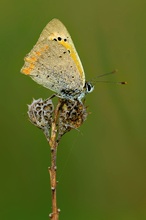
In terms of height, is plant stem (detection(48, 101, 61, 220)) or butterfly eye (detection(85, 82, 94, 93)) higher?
butterfly eye (detection(85, 82, 94, 93))

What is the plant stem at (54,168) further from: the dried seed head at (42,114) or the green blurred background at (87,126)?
the green blurred background at (87,126)

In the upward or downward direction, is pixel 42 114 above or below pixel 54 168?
above

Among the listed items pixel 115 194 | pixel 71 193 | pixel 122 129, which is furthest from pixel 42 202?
pixel 122 129

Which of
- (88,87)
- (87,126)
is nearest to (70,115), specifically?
(88,87)

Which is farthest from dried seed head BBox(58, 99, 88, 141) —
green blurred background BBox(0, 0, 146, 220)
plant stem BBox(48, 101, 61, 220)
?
green blurred background BBox(0, 0, 146, 220)

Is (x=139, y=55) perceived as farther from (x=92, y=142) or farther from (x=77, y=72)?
(x=77, y=72)

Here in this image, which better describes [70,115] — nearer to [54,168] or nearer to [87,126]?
[54,168]

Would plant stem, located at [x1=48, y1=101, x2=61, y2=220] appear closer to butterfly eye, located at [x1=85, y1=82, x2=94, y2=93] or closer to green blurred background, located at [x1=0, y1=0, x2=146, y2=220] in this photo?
butterfly eye, located at [x1=85, y1=82, x2=94, y2=93]

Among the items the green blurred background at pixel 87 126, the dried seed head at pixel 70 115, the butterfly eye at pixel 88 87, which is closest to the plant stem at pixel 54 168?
the dried seed head at pixel 70 115
